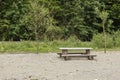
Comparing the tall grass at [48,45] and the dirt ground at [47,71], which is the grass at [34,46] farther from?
the dirt ground at [47,71]

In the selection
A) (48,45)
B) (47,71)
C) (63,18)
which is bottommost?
(48,45)

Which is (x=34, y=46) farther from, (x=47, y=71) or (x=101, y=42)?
(x=47, y=71)

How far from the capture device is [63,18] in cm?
2703

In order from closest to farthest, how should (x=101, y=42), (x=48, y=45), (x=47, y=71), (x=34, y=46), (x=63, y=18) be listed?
(x=47, y=71) → (x=34, y=46) → (x=48, y=45) → (x=101, y=42) → (x=63, y=18)

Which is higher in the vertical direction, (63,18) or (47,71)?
(63,18)

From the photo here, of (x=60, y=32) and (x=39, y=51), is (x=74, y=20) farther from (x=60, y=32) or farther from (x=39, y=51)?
(x=39, y=51)

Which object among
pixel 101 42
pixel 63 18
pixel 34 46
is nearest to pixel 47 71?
pixel 34 46

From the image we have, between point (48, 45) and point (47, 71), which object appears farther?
point (48, 45)

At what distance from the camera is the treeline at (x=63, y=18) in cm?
2519

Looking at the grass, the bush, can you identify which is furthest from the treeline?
the bush

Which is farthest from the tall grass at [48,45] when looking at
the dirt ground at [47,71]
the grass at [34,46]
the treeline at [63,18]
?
the treeline at [63,18]

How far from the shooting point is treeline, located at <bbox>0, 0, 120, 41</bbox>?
82.6ft

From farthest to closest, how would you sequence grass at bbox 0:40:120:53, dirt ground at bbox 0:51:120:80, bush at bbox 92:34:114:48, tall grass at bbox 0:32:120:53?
1. bush at bbox 92:34:114:48
2. tall grass at bbox 0:32:120:53
3. grass at bbox 0:40:120:53
4. dirt ground at bbox 0:51:120:80

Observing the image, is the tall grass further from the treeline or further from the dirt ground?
the treeline
